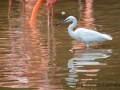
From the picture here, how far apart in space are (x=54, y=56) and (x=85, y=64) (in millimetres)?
911

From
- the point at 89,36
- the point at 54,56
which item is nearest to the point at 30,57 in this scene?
the point at 54,56

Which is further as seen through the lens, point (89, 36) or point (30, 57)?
point (89, 36)

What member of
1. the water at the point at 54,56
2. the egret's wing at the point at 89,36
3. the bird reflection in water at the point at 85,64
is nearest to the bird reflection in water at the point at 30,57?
the water at the point at 54,56

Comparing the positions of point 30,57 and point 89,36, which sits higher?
point 89,36

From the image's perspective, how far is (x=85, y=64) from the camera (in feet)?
26.9

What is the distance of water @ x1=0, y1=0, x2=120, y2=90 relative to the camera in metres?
7.08

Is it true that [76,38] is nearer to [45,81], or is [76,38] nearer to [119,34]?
[119,34]

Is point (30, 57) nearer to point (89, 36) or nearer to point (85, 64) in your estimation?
point (85, 64)

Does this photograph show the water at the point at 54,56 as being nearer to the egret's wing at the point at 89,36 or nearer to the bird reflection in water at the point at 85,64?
the bird reflection in water at the point at 85,64

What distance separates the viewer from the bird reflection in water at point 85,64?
23.8 ft

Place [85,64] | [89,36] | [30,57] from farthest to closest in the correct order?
[89,36], [30,57], [85,64]

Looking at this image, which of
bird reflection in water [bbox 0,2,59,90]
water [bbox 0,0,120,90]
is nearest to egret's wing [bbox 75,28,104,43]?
water [bbox 0,0,120,90]

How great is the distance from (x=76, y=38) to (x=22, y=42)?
1208mm

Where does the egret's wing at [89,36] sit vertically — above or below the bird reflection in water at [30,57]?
above
